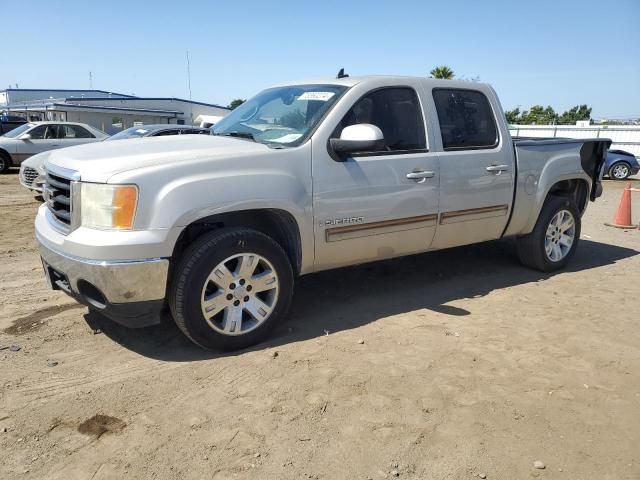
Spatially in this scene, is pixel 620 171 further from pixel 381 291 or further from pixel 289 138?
pixel 289 138

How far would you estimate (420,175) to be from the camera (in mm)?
4426

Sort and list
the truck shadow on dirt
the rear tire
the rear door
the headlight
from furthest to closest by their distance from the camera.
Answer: the rear tire, the rear door, the truck shadow on dirt, the headlight

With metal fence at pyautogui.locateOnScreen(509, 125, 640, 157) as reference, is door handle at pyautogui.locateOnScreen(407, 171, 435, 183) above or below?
below

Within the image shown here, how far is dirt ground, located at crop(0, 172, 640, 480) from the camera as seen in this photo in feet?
8.61

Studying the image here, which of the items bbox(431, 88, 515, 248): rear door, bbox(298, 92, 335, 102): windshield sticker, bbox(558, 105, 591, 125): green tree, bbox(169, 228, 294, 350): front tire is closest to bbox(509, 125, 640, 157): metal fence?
bbox(431, 88, 515, 248): rear door

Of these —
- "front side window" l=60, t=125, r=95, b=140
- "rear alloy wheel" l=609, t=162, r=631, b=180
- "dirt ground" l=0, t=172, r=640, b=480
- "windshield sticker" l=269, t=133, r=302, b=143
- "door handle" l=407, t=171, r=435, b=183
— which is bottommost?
"dirt ground" l=0, t=172, r=640, b=480

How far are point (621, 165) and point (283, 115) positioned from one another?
18828 mm

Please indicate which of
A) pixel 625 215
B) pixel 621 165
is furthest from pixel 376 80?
pixel 621 165

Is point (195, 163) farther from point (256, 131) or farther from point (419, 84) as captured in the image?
point (419, 84)

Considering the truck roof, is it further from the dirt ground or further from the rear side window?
the dirt ground

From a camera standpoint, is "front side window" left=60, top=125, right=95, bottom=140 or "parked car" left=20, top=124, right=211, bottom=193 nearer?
"parked car" left=20, top=124, right=211, bottom=193

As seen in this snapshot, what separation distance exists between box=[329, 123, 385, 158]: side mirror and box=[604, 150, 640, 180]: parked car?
18385mm

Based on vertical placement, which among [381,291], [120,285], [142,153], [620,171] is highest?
[142,153]

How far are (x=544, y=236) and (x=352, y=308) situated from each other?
250cm
